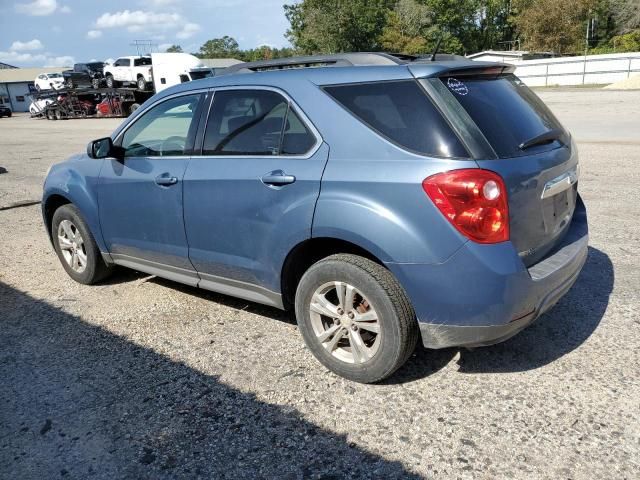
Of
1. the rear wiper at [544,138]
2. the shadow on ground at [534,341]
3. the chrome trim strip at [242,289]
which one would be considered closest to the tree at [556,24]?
the shadow on ground at [534,341]

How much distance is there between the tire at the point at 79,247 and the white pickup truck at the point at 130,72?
2948cm

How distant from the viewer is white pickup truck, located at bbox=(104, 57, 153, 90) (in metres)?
32.3

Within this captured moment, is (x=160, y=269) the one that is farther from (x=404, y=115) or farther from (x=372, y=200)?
(x=404, y=115)

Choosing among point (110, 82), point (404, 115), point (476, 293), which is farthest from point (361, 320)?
point (110, 82)

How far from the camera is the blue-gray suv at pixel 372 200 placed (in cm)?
275

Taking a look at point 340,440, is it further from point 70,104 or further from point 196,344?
point 70,104

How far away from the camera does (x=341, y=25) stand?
64.5m

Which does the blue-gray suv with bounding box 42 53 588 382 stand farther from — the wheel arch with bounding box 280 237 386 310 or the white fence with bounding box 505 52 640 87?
the white fence with bounding box 505 52 640 87

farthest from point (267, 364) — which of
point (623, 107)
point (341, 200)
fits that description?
point (623, 107)

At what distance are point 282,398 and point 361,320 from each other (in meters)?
0.64

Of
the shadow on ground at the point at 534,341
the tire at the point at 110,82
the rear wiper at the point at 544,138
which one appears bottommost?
the shadow on ground at the point at 534,341

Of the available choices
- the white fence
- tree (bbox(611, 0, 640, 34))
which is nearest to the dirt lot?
the white fence

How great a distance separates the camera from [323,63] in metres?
3.51

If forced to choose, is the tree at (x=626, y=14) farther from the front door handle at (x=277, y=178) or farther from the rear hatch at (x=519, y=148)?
the front door handle at (x=277, y=178)
